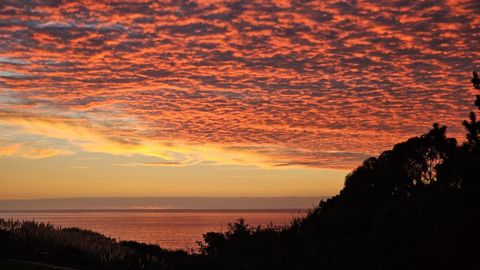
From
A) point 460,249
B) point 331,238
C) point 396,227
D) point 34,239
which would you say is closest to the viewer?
point 460,249

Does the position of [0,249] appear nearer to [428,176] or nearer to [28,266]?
[28,266]

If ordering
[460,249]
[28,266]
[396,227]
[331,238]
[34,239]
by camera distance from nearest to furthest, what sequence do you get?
[28,266], [460,249], [34,239], [396,227], [331,238]

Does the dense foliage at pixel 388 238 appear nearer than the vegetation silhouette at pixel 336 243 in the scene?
No

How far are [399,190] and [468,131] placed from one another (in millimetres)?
17253

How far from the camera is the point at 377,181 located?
41.9 metres

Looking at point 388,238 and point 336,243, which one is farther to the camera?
point 336,243

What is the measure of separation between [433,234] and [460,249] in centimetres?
238

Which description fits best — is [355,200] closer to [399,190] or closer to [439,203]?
[399,190]

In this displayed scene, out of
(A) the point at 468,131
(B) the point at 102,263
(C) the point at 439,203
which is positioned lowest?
(B) the point at 102,263

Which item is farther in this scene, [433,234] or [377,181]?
[377,181]

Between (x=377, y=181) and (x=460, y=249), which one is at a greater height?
(x=377, y=181)

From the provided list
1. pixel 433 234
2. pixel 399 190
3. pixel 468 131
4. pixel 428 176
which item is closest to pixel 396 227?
pixel 433 234

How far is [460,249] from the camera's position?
15.9 m

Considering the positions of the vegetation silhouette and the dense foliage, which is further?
the dense foliage
